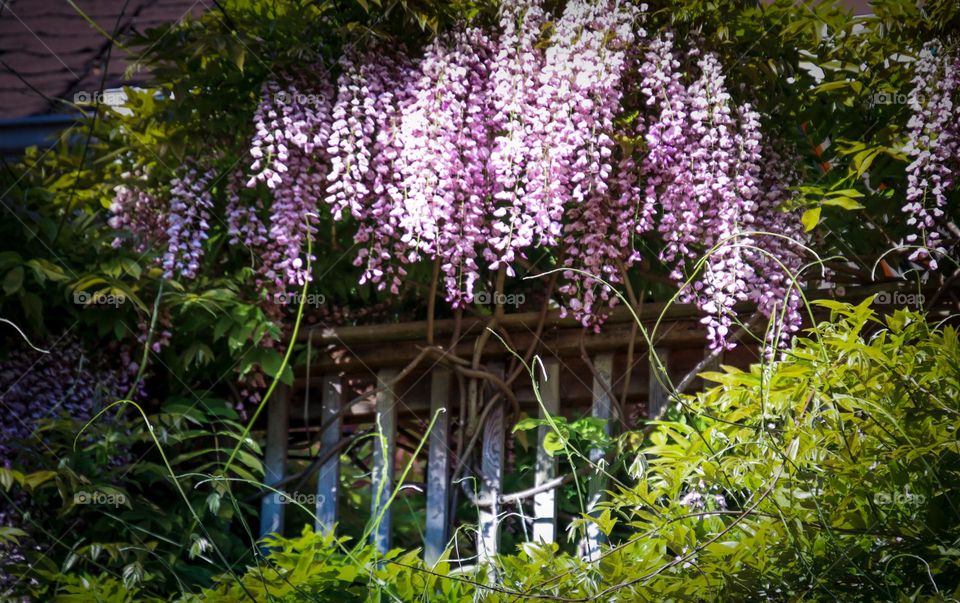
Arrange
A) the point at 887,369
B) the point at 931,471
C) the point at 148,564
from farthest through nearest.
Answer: the point at 148,564
the point at 887,369
the point at 931,471

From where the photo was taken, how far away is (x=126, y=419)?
234cm

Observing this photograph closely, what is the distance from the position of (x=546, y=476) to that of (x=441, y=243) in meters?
0.55

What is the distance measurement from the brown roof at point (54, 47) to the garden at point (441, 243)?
0.85m

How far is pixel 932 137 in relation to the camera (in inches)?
84.2

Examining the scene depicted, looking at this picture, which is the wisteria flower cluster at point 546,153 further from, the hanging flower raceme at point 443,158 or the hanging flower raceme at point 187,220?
the hanging flower raceme at point 187,220

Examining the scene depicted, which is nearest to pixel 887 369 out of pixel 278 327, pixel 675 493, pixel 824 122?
pixel 675 493

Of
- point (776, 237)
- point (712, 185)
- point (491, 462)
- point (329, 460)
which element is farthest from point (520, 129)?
point (329, 460)

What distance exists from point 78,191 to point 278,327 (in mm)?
647

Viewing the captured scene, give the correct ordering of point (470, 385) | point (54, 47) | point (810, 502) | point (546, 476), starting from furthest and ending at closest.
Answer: point (54, 47) < point (470, 385) < point (546, 476) < point (810, 502)

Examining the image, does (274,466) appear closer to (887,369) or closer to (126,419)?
(126,419)

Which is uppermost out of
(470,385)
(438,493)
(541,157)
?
(541,157)

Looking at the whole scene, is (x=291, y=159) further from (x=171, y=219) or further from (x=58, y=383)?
(x=58, y=383)

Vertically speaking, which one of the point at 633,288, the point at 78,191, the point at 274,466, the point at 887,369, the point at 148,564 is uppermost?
the point at 78,191

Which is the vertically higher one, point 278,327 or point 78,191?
point 78,191
